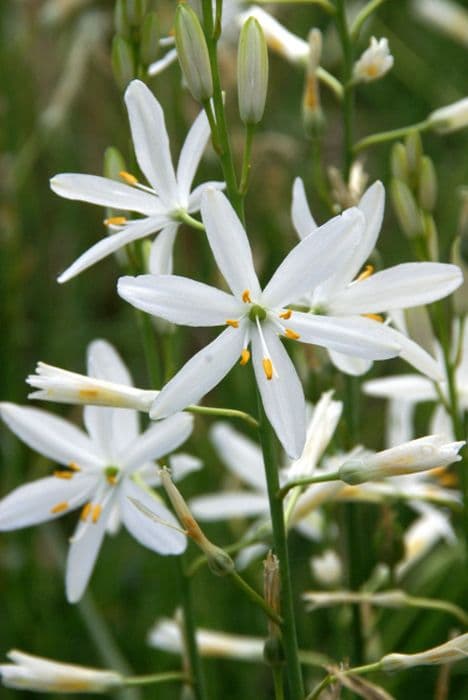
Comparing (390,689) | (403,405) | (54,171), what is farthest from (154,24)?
(54,171)

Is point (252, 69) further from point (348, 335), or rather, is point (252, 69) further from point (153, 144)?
point (348, 335)

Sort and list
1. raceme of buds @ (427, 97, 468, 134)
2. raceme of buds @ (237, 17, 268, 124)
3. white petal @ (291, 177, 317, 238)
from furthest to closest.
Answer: raceme of buds @ (427, 97, 468, 134) → white petal @ (291, 177, 317, 238) → raceme of buds @ (237, 17, 268, 124)

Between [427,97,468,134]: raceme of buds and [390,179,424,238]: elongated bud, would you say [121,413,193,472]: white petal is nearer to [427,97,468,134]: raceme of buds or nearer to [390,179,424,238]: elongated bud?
[390,179,424,238]: elongated bud

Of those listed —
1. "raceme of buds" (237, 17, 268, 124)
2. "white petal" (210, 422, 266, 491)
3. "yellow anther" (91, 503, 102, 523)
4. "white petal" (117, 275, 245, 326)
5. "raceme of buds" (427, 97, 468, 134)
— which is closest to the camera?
"white petal" (117, 275, 245, 326)

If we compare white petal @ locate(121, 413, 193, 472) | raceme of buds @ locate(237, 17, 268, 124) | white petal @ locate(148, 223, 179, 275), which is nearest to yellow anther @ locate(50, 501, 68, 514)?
white petal @ locate(121, 413, 193, 472)

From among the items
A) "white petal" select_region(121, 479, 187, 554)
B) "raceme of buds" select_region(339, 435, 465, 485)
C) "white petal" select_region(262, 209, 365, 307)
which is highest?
"white petal" select_region(262, 209, 365, 307)

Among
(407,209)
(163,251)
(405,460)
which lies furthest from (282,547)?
(407,209)
